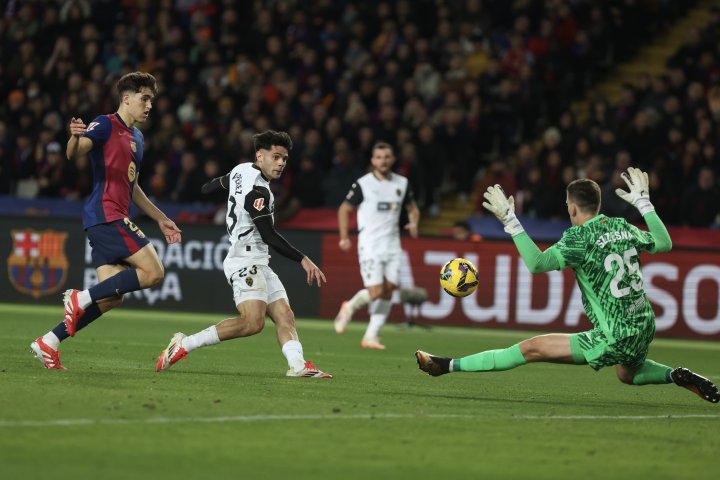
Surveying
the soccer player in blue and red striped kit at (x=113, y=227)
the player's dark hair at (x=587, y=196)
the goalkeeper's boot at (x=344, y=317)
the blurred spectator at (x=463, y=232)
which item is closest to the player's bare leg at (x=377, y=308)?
the goalkeeper's boot at (x=344, y=317)

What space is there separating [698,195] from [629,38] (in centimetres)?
648

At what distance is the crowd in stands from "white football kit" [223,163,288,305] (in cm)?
1112

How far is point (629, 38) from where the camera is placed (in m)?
27.0

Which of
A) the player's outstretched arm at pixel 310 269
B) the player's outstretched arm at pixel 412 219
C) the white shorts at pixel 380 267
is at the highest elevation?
the player's outstretched arm at pixel 412 219

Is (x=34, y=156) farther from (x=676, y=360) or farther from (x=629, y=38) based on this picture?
(x=676, y=360)

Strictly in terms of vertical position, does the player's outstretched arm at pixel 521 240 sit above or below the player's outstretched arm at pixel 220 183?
below

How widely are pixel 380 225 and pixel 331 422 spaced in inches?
338

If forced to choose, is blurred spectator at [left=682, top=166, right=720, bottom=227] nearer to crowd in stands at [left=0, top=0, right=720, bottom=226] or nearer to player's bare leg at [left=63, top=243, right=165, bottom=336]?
crowd in stands at [left=0, top=0, right=720, bottom=226]

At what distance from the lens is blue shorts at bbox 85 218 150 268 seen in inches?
429

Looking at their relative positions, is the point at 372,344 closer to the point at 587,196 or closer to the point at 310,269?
the point at 310,269

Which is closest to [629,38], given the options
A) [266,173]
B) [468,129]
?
[468,129]

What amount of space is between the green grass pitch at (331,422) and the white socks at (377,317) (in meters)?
2.66

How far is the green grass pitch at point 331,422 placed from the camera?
6.79 metres

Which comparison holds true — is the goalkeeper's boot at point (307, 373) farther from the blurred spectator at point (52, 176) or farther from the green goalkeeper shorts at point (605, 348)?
the blurred spectator at point (52, 176)
